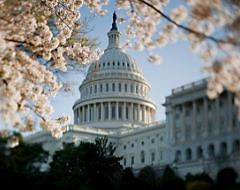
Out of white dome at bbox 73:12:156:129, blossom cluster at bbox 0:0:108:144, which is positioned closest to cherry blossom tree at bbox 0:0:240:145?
blossom cluster at bbox 0:0:108:144

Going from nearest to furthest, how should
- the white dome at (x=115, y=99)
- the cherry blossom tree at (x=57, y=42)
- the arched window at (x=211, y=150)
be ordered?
the cherry blossom tree at (x=57, y=42) < the arched window at (x=211, y=150) < the white dome at (x=115, y=99)

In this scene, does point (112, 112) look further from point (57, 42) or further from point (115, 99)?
point (57, 42)

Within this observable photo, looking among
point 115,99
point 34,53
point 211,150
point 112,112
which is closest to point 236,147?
point 211,150

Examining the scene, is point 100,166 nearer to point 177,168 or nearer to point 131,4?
point 177,168

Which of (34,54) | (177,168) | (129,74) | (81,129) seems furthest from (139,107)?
(34,54)

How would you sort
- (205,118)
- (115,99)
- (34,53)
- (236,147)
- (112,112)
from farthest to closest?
(115,99), (112,112), (34,53), (236,147), (205,118)

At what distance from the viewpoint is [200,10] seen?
25.7ft

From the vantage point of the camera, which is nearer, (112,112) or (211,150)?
(211,150)

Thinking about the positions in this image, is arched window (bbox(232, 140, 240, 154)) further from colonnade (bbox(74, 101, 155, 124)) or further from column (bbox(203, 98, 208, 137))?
colonnade (bbox(74, 101, 155, 124))

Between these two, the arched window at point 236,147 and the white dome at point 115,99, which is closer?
the arched window at point 236,147

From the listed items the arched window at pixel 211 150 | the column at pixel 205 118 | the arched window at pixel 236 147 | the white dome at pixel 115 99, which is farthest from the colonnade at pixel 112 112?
the column at pixel 205 118

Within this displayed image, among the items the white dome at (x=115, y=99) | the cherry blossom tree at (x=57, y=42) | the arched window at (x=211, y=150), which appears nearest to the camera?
the cherry blossom tree at (x=57, y=42)

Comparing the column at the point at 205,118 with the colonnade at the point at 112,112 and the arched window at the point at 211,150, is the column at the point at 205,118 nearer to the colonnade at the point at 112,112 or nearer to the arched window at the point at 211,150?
the arched window at the point at 211,150

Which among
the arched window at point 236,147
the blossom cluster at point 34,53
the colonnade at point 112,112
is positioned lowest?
the arched window at point 236,147
